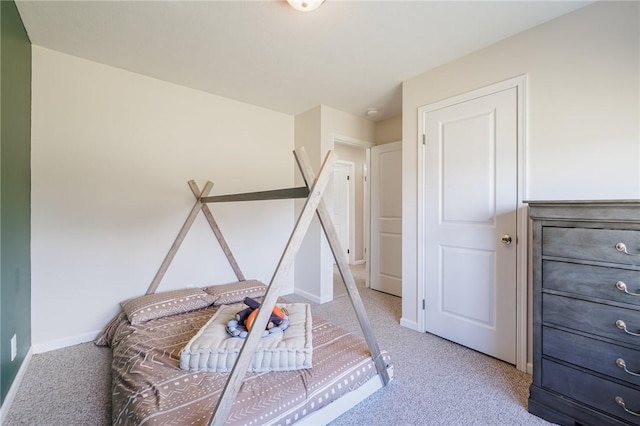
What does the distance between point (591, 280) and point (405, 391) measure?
3.88 feet

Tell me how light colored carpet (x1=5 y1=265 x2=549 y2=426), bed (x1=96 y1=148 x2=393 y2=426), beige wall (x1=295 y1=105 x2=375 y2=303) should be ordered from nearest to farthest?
bed (x1=96 y1=148 x2=393 y2=426), light colored carpet (x1=5 y1=265 x2=549 y2=426), beige wall (x1=295 y1=105 x2=375 y2=303)

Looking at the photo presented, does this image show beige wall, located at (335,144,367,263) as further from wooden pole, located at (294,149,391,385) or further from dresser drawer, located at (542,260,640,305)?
dresser drawer, located at (542,260,640,305)

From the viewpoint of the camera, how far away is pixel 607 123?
1.58 meters

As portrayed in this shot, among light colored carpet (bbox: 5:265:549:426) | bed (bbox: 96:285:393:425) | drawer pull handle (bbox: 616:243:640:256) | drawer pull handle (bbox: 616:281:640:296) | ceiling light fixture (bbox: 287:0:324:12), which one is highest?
ceiling light fixture (bbox: 287:0:324:12)

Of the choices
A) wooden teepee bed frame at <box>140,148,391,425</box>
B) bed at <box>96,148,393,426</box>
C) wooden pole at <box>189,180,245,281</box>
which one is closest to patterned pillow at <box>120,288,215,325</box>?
bed at <box>96,148,393,426</box>

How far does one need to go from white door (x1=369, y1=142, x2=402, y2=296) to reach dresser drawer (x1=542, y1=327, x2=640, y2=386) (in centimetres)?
209

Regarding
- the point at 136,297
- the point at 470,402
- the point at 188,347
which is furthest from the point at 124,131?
the point at 470,402

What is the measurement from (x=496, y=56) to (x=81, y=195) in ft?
11.7

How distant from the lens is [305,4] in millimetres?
1585

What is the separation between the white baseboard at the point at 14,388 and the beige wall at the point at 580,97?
3459 mm

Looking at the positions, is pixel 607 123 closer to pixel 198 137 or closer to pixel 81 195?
pixel 198 137

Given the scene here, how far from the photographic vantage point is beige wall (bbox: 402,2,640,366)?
152 cm

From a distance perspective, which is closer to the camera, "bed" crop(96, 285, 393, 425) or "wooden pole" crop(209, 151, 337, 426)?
"wooden pole" crop(209, 151, 337, 426)

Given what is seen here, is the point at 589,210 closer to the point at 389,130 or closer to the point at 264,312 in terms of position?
the point at 264,312
